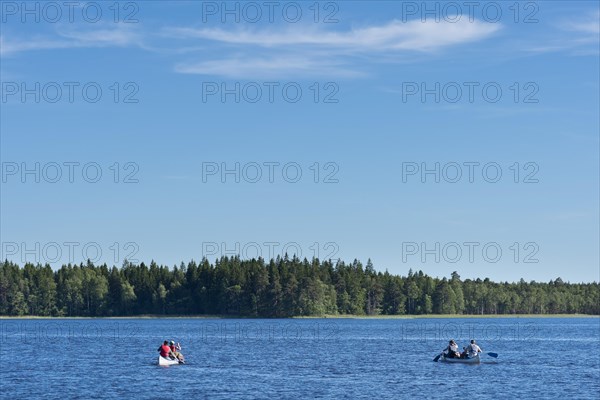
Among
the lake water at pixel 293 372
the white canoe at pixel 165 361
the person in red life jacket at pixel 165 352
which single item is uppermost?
the person in red life jacket at pixel 165 352

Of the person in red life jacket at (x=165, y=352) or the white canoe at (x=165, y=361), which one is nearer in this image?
the white canoe at (x=165, y=361)

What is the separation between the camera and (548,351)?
394 feet

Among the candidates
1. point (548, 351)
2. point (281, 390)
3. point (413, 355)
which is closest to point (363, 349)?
point (413, 355)

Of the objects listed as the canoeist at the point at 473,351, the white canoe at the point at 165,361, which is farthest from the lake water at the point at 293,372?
the canoeist at the point at 473,351

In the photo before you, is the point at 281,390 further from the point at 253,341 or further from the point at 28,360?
the point at 253,341

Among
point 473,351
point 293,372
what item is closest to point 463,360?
point 473,351

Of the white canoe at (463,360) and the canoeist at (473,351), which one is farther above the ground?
the canoeist at (473,351)

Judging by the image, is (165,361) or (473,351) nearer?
(165,361)

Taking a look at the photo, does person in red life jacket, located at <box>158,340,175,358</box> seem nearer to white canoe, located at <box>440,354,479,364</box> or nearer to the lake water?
the lake water

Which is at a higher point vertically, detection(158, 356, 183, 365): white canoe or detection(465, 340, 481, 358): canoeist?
detection(465, 340, 481, 358): canoeist

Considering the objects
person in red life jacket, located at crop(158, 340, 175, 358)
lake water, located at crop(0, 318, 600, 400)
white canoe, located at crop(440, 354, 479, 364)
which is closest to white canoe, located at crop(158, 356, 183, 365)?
person in red life jacket, located at crop(158, 340, 175, 358)

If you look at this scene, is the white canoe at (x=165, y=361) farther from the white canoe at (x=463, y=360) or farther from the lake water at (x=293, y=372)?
the white canoe at (x=463, y=360)

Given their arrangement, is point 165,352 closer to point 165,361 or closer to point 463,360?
point 165,361

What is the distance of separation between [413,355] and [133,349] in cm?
3561
